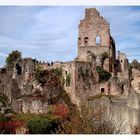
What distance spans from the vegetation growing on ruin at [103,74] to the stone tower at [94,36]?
2.76 feet

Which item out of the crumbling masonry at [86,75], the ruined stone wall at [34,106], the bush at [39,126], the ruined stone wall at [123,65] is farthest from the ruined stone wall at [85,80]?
the bush at [39,126]

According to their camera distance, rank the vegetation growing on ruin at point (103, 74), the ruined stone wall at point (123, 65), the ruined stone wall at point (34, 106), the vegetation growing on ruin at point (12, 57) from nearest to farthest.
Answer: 1. the ruined stone wall at point (34, 106)
2. the vegetation growing on ruin at point (103, 74)
3. the ruined stone wall at point (123, 65)
4. the vegetation growing on ruin at point (12, 57)

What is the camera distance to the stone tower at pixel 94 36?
2944 centimetres

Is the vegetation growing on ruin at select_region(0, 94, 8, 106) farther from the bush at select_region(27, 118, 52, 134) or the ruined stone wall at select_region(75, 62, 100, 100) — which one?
the bush at select_region(27, 118, 52, 134)

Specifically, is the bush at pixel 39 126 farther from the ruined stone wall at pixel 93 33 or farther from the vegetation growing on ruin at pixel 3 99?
the ruined stone wall at pixel 93 33

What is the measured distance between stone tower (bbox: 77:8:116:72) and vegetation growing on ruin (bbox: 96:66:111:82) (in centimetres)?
84

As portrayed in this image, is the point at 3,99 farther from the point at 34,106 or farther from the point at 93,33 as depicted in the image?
the point at 93,33

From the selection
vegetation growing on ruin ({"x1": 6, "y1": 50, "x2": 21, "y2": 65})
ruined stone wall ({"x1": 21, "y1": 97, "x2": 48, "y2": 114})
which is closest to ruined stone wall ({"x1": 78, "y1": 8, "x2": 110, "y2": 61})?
vegetation growing on ruin ({"x1": 6, "y1": 50, "x2": 21, "y2": 65})

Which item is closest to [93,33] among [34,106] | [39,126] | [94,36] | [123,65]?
[94,36]

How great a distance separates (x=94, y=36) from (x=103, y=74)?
2.17 m

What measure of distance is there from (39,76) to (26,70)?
84 centimetres

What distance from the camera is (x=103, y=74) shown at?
2845 centimetres
